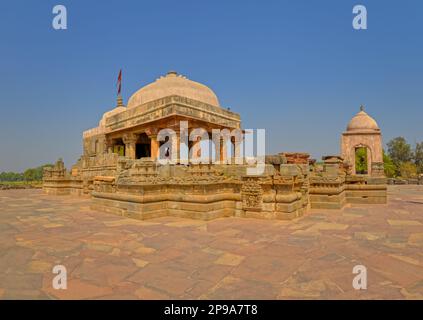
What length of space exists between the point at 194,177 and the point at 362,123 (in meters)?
19.8

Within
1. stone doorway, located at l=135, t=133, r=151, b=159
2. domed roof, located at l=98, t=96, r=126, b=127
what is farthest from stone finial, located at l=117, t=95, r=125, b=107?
stone doorway, located at l=135, t=133, r=151, b=159

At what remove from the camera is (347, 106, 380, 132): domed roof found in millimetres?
21470

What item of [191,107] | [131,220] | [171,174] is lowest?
[131,220]

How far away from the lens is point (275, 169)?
6.64 m

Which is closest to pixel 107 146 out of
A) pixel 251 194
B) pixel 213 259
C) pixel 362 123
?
pixel 251 194

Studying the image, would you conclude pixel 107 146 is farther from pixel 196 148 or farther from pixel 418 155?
pixel 418 155

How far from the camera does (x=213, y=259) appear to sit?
3.28 metres

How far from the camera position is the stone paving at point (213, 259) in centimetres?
244

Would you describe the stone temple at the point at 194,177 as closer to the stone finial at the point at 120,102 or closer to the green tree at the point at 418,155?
the stone finial at the point at 120,102

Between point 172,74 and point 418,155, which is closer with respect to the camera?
point 172,74
